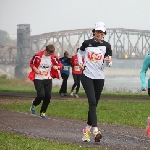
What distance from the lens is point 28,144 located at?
9.93m

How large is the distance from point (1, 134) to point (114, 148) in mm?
2437

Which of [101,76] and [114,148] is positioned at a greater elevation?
[101,76]

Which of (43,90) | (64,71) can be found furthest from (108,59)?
(64,71)

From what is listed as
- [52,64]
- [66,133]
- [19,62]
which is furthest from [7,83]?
[19,62]

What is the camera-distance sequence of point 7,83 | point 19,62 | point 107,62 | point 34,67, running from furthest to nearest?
1. point 19,62
2. point 7,83
3. point 34,67
4. point 107,62

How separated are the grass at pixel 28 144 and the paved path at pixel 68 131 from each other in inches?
20.5

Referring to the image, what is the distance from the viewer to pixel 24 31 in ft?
436

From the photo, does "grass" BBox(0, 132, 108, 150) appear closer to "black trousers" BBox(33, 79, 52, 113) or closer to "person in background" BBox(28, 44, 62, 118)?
"person in background" BBox(28, 44, 62, 118)

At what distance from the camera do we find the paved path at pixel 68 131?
34.8 feet

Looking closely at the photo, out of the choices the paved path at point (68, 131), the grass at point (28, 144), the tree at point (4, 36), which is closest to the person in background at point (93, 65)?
the paved path at point (68, 131)

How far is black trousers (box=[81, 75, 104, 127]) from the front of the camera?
36.1 feet

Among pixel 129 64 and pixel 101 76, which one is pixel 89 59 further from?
pixel 129 64

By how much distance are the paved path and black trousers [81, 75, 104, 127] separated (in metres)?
0.42

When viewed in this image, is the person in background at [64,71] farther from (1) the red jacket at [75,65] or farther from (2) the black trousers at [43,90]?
(2) the black trousers at [43,90]
